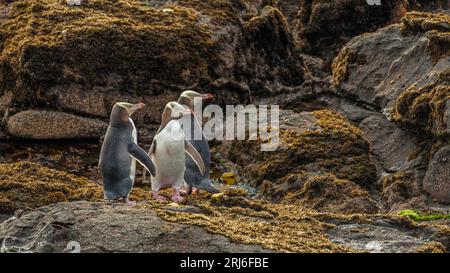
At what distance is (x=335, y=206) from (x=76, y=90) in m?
5.93

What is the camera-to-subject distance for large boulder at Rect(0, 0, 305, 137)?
62.4ft

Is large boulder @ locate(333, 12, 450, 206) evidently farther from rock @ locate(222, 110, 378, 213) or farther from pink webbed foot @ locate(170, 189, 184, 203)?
pink webbed foot @ locate(170, 189, 184, 203)

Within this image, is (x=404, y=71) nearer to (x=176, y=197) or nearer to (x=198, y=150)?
(x=198, y=150)

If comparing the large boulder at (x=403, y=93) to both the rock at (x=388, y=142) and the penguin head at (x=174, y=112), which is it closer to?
the rock at (x=388, y=142)

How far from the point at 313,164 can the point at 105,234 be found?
706 centimetres

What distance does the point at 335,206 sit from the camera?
49.3ft

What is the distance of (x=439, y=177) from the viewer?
1562cm

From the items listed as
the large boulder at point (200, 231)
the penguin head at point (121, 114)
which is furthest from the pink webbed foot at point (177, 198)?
the penguin head at point (121, 114)

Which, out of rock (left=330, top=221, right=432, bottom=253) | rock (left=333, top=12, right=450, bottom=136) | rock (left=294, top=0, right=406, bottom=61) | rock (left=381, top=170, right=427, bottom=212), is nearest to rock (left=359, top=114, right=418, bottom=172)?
rock (left=333, top=12, right=450, bottom=136)

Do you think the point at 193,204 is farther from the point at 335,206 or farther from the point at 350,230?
the point at 335,206

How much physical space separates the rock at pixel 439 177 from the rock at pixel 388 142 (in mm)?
833

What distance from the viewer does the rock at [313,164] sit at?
1544 centimetres

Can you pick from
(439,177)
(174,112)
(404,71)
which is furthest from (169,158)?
(404,71)

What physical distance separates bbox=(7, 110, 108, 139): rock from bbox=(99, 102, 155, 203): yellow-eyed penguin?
16.7ft
